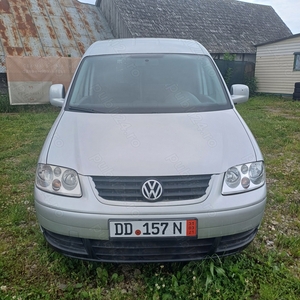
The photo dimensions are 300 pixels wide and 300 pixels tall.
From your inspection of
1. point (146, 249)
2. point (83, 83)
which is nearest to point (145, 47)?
point (83, 83)

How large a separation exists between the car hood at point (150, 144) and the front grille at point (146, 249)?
441mm

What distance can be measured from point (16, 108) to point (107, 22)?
29.8 ft

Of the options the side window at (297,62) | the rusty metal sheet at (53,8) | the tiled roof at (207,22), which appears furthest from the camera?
the tiled roof at (207,22)

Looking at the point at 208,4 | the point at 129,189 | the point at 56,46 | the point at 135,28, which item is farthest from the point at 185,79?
the point at 208,4

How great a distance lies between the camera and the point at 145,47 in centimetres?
327

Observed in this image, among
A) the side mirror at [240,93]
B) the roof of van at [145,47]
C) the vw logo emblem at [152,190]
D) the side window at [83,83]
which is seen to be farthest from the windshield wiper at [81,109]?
the side mirror at [240,93]

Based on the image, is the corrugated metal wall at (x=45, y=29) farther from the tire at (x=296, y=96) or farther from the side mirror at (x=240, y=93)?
the side mirror at (x=240, y=93)

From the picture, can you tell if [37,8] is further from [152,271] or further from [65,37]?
[152,271]

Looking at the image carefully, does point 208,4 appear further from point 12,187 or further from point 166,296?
point 166,296

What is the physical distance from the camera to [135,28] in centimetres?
1556

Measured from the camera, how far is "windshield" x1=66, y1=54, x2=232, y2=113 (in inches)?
106

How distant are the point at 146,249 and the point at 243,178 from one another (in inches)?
32.0

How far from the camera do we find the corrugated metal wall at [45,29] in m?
12.8

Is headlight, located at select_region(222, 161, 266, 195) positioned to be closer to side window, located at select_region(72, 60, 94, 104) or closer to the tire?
side window, located at select_region(72, 60, 94, 104)
